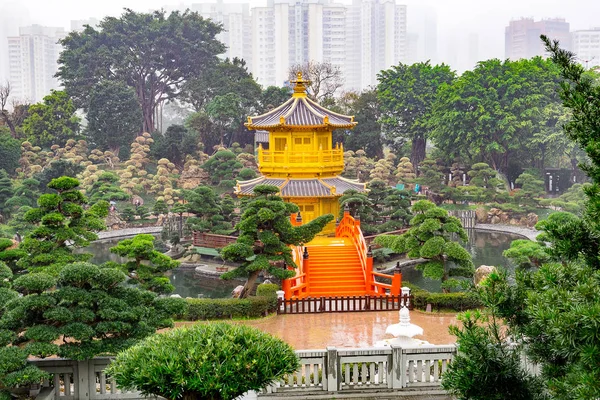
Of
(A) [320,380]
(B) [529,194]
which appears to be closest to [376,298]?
(A) [320,380]

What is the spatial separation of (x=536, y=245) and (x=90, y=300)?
12583 mm

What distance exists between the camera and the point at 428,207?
666 inches

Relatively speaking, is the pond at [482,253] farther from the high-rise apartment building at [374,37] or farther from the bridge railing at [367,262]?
the high-rise apartment building at [374,37]

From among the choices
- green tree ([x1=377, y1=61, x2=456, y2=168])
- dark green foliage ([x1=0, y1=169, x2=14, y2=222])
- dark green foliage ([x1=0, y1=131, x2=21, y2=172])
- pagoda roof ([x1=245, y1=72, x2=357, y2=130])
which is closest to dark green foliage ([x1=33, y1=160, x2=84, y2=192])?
dark green foliage ([x1=0, y1=169, x2=14, y2=222])

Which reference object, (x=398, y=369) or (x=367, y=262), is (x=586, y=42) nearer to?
(x=367, y=262)

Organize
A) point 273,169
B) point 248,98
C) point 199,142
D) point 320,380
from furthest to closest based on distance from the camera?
point 248,98 < point 199,142 < point 273,169 < point 320,380

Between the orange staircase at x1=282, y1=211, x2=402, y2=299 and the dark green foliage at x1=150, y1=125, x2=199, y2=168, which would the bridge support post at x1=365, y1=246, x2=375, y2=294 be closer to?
the orange staircase at x1=282, y1=211, x2=402, y2=299

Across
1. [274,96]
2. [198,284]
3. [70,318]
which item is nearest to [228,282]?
[198,284]

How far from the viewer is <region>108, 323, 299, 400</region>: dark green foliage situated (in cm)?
602

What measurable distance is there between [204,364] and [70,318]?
283cm

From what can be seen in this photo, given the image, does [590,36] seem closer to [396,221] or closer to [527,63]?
[527,63]

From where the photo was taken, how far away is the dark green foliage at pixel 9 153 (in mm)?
37031

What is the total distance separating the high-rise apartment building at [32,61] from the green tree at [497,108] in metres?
62.2

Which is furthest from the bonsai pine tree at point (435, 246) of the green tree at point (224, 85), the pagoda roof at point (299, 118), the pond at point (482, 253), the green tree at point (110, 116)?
the green tree at point (110, 116)
